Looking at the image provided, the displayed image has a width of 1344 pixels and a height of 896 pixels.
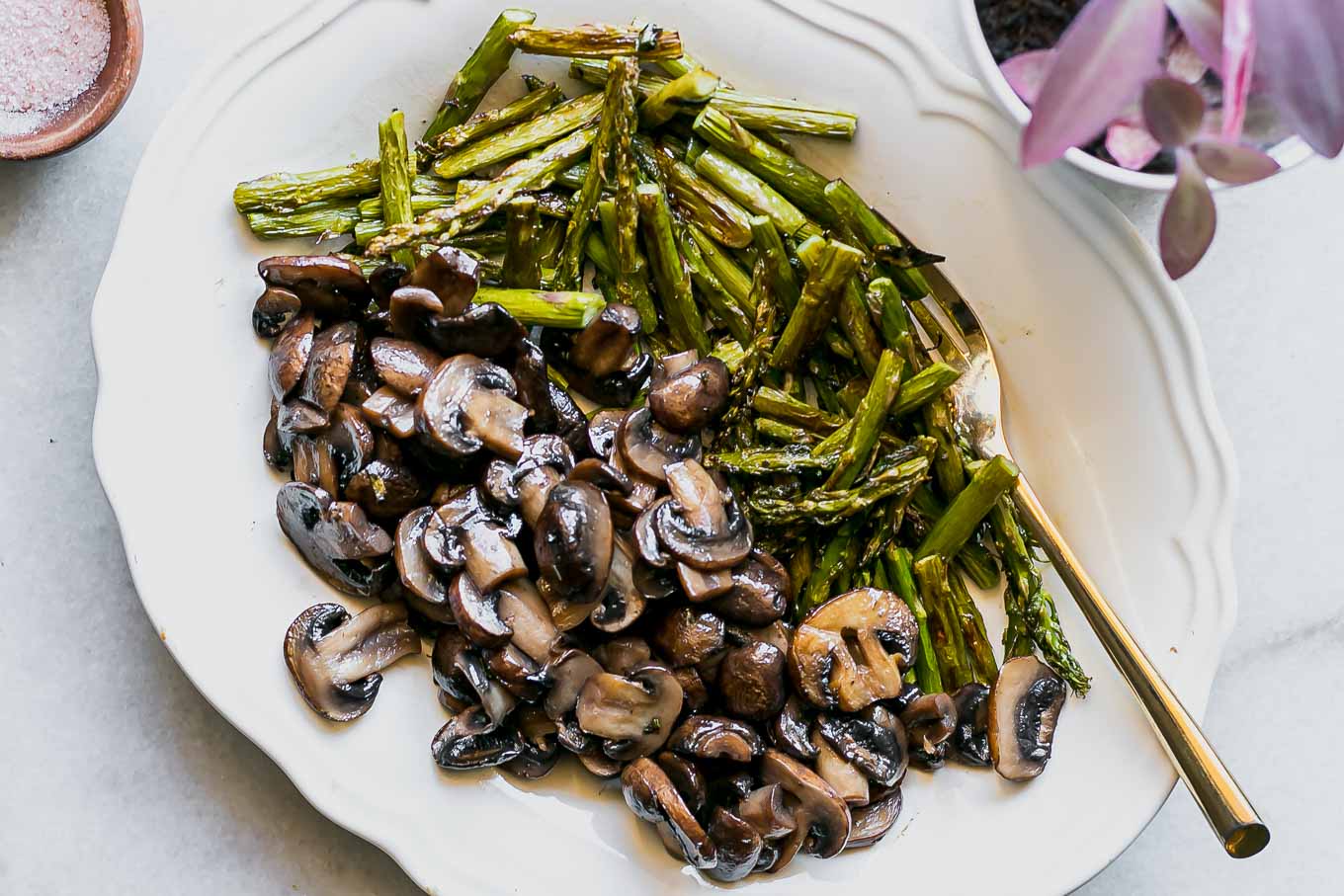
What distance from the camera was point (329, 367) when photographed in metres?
2.28

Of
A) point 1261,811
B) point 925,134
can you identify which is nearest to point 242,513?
point 925,134

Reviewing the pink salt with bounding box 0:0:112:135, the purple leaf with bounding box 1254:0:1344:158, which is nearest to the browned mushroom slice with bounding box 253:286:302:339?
the pink salt with bounding box 0:0:112:135

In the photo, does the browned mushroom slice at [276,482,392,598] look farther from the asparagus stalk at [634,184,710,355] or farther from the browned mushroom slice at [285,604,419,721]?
the asparagus stalk at [634,184,710,355]

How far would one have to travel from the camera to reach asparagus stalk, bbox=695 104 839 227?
7.83ft

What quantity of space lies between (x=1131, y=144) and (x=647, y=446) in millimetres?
1173

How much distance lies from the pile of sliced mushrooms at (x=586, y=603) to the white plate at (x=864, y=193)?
0.35 feet

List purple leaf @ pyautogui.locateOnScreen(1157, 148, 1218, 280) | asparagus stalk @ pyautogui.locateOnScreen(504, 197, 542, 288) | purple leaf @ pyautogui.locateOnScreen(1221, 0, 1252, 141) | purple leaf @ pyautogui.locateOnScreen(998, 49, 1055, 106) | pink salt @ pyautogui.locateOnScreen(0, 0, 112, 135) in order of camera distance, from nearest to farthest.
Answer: purple leaf @ pyautogui.locateOnScreen(1221, 0, 1252, 141)
purple leaf @ pyautogui.locateOnScreen(1157, 148, 1218, 280)
purple leaf @ pyautogui.locateOnScreen(998, 49, 1055, 106)
asparagus stalk @ pyautogui.locateOnScreen(504, 197, 542, 288)
pink salt @ pyautogui.locateOnScreen(0, 0, 112, 135)

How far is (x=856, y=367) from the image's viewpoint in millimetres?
2473

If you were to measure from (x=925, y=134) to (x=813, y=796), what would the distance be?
1.49 meters

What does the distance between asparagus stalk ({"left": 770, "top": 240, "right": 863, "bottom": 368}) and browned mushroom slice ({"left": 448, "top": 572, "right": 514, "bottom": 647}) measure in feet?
2.80

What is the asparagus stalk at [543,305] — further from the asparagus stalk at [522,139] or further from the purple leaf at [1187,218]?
the purple leaf at [1187,218]

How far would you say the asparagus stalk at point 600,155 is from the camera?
2342 mm

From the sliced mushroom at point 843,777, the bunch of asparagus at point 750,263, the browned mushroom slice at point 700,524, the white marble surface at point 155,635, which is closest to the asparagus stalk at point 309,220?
the bunch of asparagus at point 750,263

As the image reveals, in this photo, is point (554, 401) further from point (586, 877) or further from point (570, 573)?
point (586, 877)
